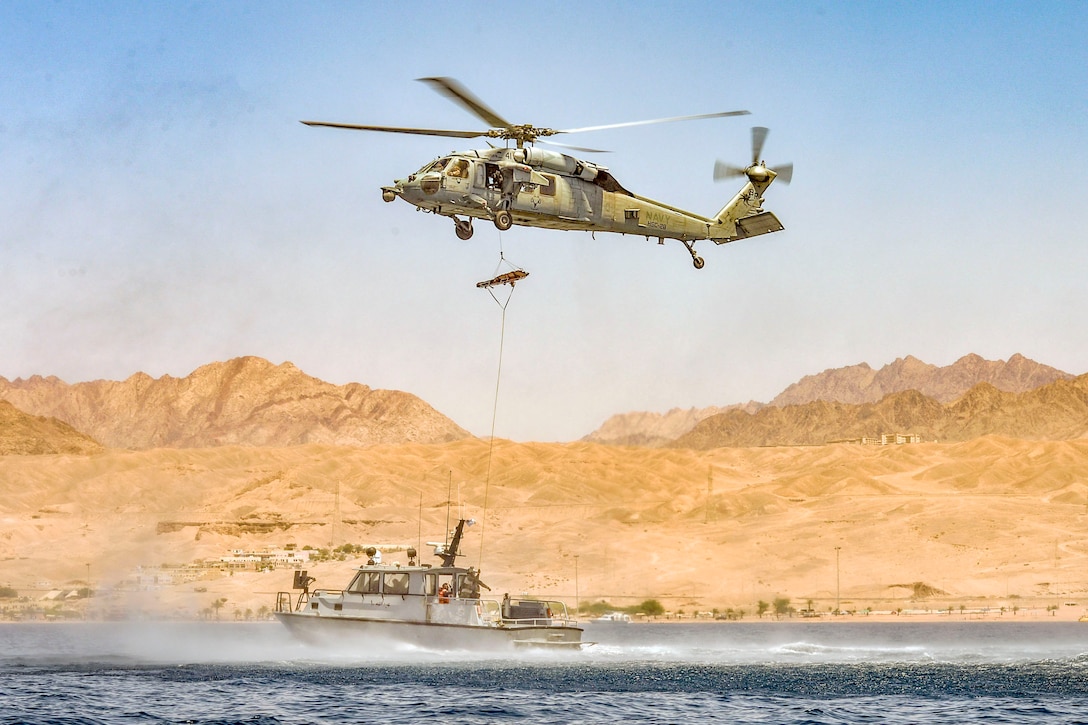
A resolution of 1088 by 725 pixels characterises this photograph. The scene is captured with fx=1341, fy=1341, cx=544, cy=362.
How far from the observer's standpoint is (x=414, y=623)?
5069 centimetres

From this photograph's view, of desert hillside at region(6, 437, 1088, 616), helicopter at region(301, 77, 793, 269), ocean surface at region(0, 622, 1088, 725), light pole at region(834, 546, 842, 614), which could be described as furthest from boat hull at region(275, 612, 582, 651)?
light pole at region(834, 546, 842, 614)

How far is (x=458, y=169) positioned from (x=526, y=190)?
2.35 m

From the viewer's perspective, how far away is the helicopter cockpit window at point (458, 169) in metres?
41.3

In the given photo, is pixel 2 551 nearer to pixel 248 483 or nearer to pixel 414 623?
pixel 248 483

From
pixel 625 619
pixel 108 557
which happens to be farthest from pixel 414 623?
pixel 108 557

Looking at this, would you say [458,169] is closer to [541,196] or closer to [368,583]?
[541,196]

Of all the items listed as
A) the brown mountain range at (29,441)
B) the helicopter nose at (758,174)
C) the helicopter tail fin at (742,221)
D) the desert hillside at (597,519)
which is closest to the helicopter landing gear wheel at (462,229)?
the helicopter tail fin at (742,221)

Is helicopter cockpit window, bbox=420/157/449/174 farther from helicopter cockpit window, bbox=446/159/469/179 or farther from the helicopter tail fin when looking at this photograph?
the helicopter tail fin

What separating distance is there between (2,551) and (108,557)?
12.0m

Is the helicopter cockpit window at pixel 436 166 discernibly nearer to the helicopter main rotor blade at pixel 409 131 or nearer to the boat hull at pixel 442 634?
the helicopter main rotor blade at pixel 409 131

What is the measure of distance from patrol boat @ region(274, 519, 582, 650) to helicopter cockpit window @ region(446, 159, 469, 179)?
15.2 meters

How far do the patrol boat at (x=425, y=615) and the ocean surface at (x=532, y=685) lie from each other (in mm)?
634

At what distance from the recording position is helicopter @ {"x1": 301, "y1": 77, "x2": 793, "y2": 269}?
41156mm

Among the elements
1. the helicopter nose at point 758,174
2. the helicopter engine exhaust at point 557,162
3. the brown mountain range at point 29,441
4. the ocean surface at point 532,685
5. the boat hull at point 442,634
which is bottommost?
the ocean surface at point 532,685
